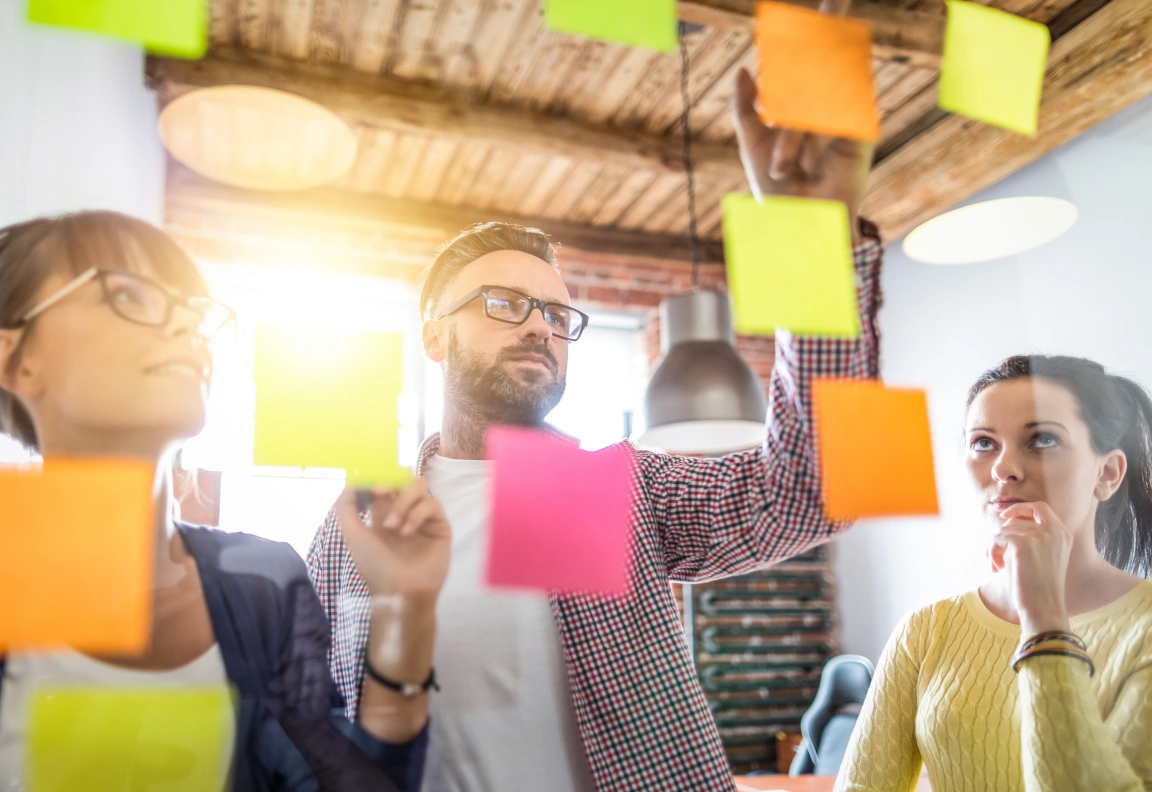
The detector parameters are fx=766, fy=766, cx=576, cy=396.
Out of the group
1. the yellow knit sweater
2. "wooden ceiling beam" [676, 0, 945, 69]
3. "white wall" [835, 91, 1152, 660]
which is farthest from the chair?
"wooden ceiling beam" [676, 0, 945, 69]

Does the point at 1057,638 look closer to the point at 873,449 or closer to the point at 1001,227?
the point at 873,449

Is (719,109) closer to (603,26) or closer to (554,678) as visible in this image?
(603,26)

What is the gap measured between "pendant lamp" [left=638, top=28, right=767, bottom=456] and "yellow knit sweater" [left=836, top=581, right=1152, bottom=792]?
0.84m

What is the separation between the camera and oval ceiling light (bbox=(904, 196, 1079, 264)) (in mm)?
953

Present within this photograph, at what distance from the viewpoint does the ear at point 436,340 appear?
562 millimetres

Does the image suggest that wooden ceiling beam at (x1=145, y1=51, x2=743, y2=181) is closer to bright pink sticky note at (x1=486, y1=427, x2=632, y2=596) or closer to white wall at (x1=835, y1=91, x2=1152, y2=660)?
bright pink sticky note at (x1=486, y1=427, x2=632, y2=596)

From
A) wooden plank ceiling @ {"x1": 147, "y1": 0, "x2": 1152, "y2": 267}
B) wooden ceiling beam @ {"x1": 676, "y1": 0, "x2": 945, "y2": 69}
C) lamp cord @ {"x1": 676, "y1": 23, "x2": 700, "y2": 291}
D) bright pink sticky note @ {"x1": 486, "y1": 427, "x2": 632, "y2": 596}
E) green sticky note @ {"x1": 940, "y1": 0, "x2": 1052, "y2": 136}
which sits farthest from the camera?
wooden ceiling beam @ {"x1": 676, "y1": 0, "x2": 945, "y2": 69}

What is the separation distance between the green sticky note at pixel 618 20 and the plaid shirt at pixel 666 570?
201 millimetres

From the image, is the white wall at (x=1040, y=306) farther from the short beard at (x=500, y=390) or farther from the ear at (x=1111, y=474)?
the short beard at (x=500, y=390)

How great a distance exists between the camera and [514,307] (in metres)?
0.55

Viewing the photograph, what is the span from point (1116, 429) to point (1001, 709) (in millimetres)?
251

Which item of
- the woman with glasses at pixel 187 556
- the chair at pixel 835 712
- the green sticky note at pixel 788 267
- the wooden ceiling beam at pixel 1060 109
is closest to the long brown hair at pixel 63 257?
the woman with glasses at pixel 187 556

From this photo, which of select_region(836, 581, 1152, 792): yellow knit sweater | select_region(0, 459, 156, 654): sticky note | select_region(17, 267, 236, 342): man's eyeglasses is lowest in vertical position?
select_region(836, 581, 1152, 792): yellow knit sweater

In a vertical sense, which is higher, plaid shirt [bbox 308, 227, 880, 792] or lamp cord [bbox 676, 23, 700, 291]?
lamp cord [bbox 676, 23, 700, 291]
